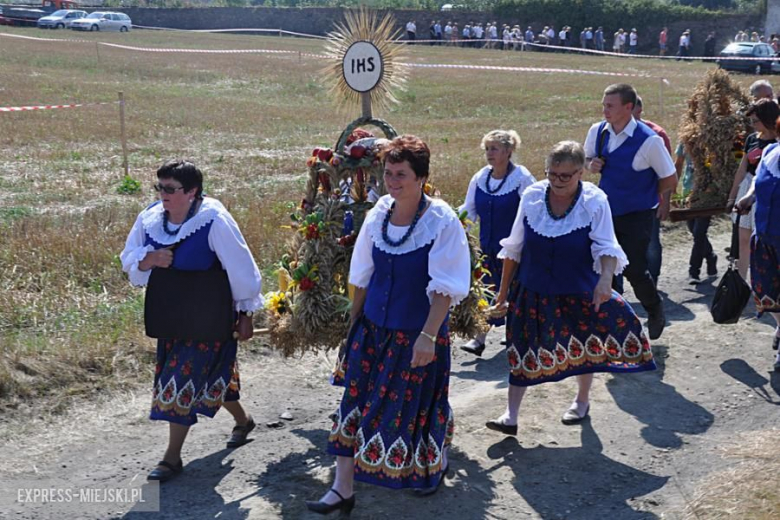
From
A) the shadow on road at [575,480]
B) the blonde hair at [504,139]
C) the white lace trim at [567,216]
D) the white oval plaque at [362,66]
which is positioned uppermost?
the white oval plaque at [362,66]

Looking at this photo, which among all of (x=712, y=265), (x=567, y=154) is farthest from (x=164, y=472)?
(x=712, y=265)

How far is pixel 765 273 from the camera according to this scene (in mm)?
7090

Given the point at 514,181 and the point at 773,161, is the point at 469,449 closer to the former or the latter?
the point at 514,181

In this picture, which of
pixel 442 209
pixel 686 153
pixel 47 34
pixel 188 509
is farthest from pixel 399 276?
pixel 47 34

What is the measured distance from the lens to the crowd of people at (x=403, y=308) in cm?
463

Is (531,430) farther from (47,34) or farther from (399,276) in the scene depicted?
(47,34)

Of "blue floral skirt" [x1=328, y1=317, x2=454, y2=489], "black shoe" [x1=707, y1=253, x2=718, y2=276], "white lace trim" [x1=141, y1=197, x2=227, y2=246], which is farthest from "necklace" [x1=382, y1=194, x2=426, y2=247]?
"black shoe" [x1=707, y1=253, x2=718, y2=276]

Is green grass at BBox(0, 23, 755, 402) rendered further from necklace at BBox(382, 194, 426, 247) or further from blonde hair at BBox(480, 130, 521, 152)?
necklace at BBox(382, 194, 426, 247)

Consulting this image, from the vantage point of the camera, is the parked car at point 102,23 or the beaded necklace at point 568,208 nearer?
the beaded necklace at point 568,208

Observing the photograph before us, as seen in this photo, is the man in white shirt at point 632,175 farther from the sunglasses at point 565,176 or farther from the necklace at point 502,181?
the sunglasses at point 565,176

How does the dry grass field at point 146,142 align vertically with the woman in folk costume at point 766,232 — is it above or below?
below

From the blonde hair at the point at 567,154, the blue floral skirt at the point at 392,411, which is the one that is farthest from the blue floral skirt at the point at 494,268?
A: the blue floral skirt at the point at 392,411

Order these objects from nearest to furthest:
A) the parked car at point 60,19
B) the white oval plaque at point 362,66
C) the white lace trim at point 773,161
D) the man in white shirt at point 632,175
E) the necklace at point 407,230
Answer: the necklace at point 407,230 < the white oval plaque at point 362,66 < the white lace trim at point 773,161 < the man in white shirt at point 632,175 < the parked car at point 60,19

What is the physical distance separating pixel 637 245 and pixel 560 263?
1.80 metres
